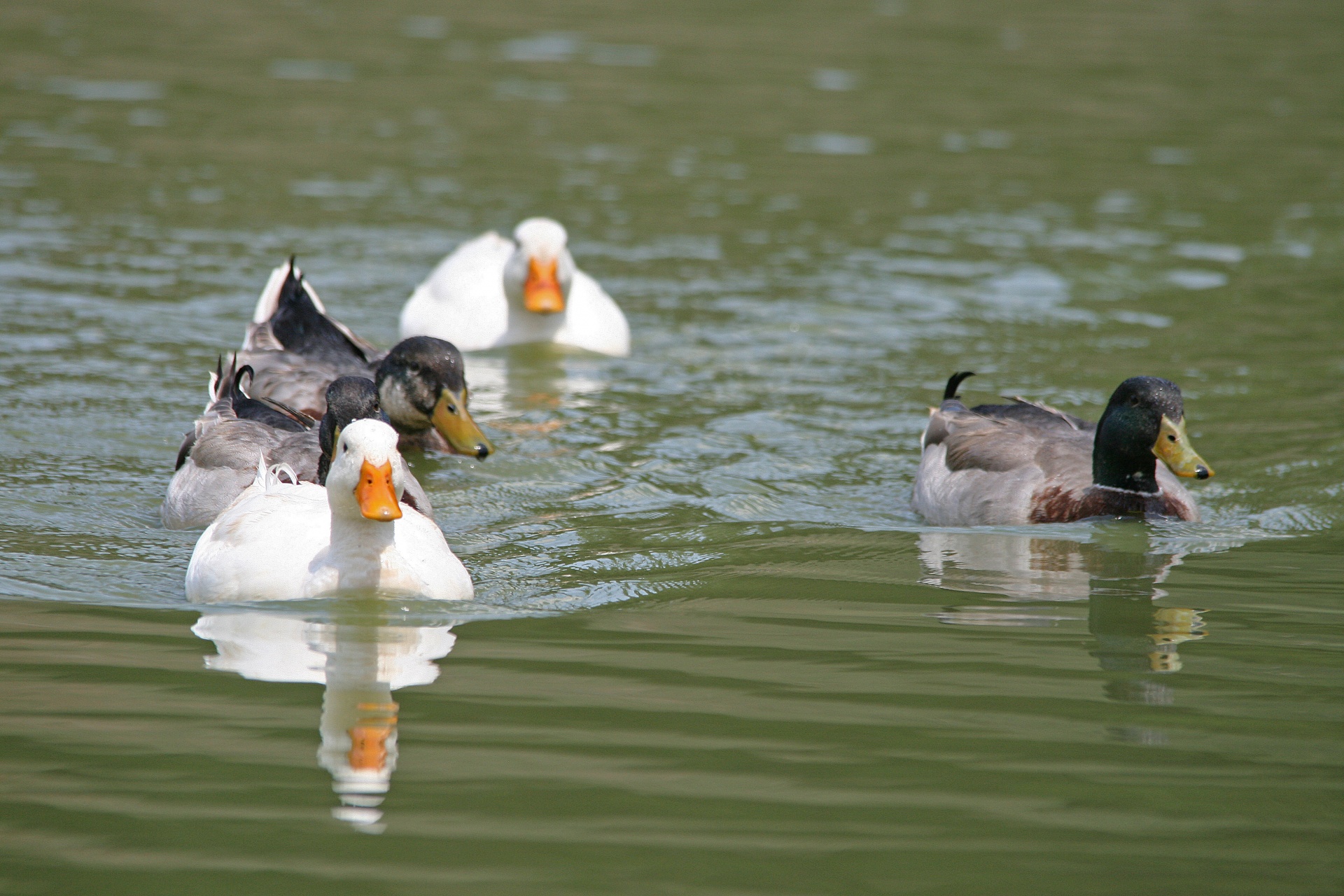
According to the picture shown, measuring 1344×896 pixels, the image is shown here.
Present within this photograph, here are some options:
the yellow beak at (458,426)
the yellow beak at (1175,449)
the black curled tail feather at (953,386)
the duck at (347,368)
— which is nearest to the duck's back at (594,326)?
the duck at (347,368)

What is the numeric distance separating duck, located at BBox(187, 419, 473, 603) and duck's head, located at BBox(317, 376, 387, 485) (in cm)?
82

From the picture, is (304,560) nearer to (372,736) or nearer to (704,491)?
(372,736)

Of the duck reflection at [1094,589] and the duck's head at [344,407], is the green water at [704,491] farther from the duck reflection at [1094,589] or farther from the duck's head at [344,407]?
the duck's head at [344,407]

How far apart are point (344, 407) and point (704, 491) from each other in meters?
2.11

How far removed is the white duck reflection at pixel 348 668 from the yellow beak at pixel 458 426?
8.04 feet

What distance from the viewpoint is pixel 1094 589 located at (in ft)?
24.5

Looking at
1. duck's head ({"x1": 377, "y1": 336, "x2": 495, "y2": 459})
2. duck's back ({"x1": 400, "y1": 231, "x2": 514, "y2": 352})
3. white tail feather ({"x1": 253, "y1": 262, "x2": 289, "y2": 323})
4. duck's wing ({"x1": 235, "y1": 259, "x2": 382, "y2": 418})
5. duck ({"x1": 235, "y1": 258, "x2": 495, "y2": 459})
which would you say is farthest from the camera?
duck's back ({"x1": 400, "y1": 231, "x2": 514, "y2": 352})

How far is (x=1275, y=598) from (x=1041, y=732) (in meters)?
2.21

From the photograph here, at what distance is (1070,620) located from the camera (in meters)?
6.91

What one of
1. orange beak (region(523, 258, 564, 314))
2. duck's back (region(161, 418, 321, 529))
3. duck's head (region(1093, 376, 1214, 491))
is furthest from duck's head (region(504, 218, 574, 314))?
duck's head (region(1093, 376, 1214, 491))

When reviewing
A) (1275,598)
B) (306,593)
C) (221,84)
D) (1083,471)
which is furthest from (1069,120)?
(306,593)

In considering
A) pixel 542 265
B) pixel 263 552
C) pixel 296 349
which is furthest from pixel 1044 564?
pixel 542 265

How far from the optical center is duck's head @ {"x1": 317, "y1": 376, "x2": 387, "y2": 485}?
7.80 m

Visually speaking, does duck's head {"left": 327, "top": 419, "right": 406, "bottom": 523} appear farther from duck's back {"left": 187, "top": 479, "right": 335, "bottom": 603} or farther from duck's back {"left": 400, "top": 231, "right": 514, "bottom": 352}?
duck's back {"left": 400, "top": 231, "right": 514, "bottom": 352}
